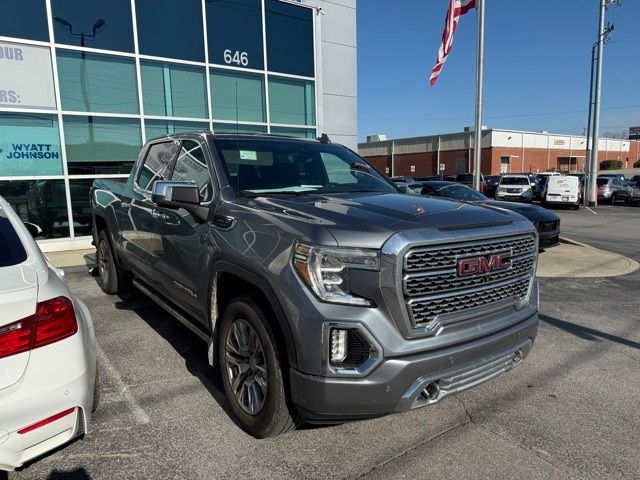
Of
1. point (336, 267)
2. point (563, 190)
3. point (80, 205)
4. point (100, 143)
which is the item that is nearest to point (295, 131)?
point (100, 143)

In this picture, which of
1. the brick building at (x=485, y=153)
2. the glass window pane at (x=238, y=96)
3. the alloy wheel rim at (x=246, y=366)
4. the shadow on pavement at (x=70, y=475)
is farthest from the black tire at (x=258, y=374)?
the brick building at (x=485, y=153)

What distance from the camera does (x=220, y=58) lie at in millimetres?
11461

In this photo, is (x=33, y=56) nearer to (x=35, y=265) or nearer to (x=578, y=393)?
(x=35, y=265)

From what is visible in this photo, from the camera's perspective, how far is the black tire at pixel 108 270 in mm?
5867

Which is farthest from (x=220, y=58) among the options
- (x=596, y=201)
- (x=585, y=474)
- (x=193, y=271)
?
(x=596, y=201)

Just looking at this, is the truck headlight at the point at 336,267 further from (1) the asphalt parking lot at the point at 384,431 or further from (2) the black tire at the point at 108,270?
(2) the black tire at the point at 108,270

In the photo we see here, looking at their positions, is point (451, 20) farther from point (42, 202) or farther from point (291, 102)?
point (42, 202)

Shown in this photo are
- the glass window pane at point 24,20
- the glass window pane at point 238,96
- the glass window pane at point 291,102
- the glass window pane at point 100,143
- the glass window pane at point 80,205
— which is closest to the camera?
the glass window pane at point 24,20

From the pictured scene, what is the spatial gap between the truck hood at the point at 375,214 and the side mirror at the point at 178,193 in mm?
456

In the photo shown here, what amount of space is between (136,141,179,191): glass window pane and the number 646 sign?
24.6 ft

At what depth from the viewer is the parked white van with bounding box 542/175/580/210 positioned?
23203mm

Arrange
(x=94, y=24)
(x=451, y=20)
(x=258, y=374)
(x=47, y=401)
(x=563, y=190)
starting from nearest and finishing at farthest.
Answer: (x=47, y=401) < (x=258, y=374) < (x=94, y=24) < (x=451, y=20) < (x=563, y=190)

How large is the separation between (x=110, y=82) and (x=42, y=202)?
2888 millimetres

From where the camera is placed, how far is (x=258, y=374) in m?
2.84
